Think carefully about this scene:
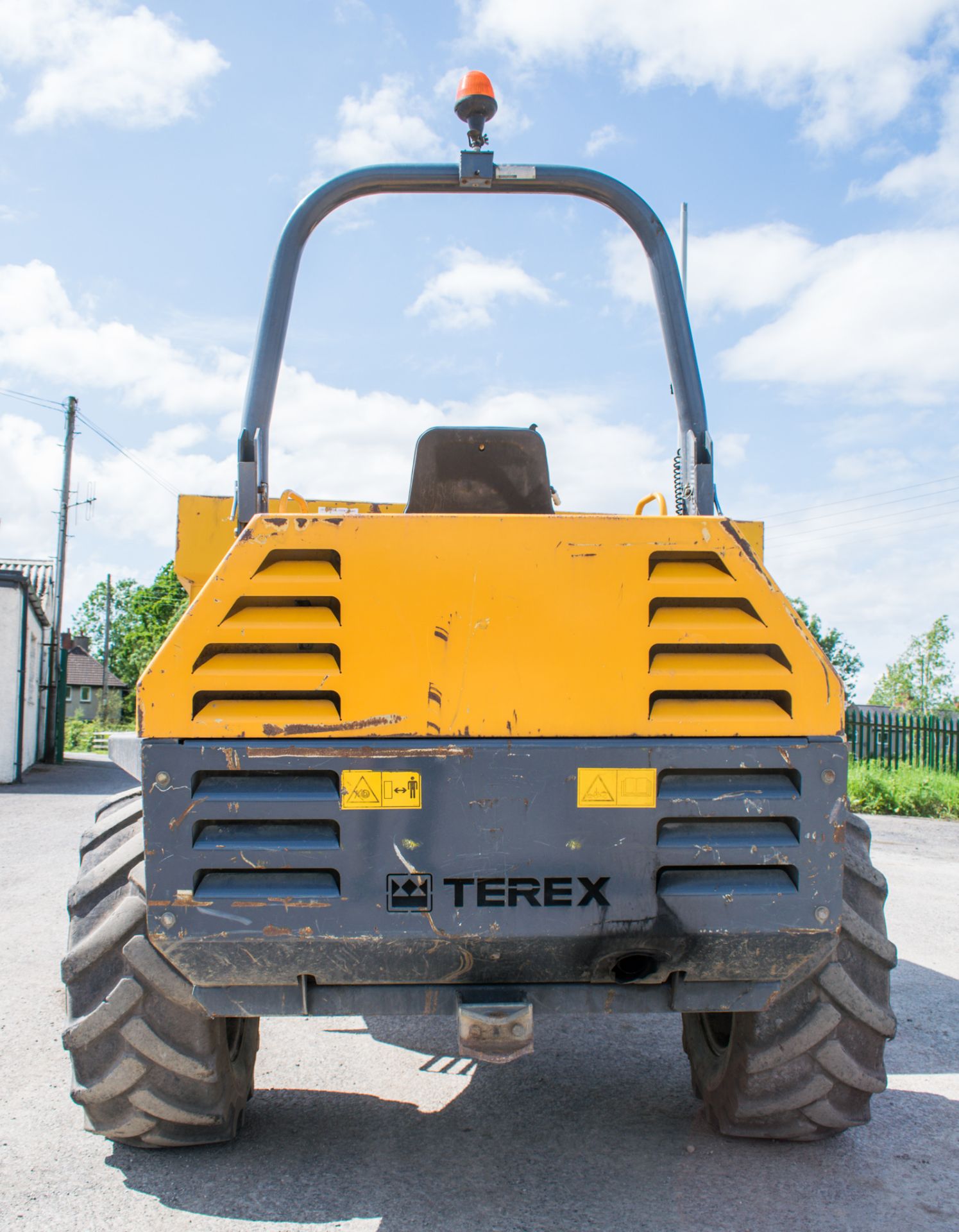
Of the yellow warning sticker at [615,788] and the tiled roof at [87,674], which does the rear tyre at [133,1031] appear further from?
the tiled roof at [87,674]

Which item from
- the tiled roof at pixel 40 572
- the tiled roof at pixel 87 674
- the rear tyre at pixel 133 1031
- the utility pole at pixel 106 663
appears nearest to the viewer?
the rear tyre at pixel 133 1031

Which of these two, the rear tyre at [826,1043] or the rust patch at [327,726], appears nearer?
the rust patch at [327,726]

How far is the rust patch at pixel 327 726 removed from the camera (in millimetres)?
2656

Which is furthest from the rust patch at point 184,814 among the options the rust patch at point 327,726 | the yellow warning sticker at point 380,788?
the yellow warning sticker at point 380,788

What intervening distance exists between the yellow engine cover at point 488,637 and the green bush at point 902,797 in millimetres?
13468

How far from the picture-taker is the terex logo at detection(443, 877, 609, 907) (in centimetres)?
271

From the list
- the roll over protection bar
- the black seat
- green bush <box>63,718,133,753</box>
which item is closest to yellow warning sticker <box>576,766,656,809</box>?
the black seat

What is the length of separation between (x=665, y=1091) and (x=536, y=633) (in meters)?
2.26

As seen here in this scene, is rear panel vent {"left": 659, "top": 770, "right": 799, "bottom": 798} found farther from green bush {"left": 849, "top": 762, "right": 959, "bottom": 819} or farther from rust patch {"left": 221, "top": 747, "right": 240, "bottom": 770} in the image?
green bush {"left": 849, "top": 762, "right": 959, "bottom": 819}

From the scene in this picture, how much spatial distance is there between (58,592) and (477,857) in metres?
28.3

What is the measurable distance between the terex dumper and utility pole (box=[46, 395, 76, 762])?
2171 cm

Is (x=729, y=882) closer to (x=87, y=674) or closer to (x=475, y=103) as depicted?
(x=475, y=103)

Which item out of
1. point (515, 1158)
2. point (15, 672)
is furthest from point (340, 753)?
point (15, 672)

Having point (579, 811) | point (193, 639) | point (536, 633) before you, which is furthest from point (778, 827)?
point (193, 639)
